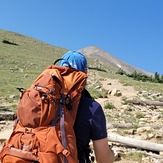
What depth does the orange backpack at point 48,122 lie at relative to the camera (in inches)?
94.0

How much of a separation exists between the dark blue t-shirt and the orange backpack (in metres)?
0.07

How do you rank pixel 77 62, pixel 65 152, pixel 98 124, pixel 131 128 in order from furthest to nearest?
pixel 131 128 → pixel 77 62 → pixel 98 124 → pixel 65 152

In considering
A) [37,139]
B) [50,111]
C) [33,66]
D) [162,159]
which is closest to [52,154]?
[37,139]

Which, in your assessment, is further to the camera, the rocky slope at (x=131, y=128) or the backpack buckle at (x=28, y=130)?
the rocky slope at (x=131, y=128)

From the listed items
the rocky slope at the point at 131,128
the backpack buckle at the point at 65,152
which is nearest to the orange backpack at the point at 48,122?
the backpack buckle at the point at 65,152

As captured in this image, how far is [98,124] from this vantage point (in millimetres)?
2564

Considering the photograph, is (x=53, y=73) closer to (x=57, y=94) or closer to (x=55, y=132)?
(x=57, y=94)

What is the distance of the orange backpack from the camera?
7.84ft

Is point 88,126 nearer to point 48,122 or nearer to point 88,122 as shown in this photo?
point 88,122

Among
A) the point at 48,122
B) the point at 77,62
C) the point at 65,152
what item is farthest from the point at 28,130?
the point at 77,62

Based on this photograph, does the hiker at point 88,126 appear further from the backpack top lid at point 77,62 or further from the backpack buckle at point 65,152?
the backpack buckle at point 65,152

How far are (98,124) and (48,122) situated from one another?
1.29 ft

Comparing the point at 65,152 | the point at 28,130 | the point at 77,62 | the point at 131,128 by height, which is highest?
the point at 77,62

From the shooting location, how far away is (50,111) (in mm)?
2412
